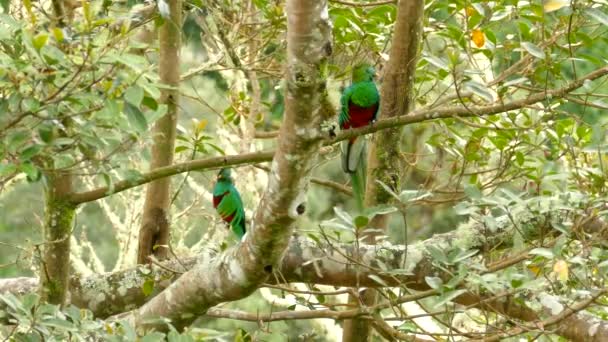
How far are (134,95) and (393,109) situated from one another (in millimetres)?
1640

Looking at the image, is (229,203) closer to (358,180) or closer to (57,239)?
(358,180)

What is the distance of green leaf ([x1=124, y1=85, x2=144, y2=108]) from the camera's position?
1871mm

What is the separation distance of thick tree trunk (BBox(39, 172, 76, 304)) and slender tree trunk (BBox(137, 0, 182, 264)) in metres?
0.68

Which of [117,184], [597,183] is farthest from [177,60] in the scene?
[597,183]

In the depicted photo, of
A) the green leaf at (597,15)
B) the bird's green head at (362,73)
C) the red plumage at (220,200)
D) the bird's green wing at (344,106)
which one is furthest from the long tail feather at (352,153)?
the green leaf at (597,15)

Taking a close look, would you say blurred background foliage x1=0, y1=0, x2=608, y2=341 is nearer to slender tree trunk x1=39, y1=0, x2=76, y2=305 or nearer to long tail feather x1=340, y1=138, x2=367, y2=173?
slender tree trunk x1=39, y1=0, x2=76, y2=305

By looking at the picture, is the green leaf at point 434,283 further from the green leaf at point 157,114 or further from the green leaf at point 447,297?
the green leaf at point 157,114

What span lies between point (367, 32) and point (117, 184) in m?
1.29

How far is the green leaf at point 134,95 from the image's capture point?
1.87 meters

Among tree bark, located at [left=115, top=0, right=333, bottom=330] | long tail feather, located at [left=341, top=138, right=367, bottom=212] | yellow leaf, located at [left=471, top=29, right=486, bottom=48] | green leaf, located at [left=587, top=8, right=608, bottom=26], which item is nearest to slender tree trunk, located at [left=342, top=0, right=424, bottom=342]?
long tail feather, located at [left=341, top=138, right=367, bottom=212]

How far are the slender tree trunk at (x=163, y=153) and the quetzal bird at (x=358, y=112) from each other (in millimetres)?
643

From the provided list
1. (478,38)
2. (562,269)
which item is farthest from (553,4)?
(562,269)

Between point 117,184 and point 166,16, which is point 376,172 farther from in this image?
point 166,16

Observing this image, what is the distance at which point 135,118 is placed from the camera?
6.39 ft
